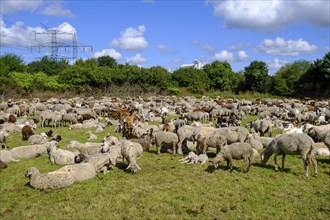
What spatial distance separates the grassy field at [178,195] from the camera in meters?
9.20

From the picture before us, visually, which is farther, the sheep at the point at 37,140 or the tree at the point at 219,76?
the tree at the point at 219,76

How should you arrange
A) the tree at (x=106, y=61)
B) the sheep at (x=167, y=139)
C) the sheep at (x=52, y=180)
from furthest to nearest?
the tree at (x=106, y=61) → the sheep at (x=167, y=139) → the sheep at (x=52, y=180)

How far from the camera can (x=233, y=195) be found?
34.1 ft

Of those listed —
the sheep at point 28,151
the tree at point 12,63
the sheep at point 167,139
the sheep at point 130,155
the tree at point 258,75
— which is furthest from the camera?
the tree at point 258,75

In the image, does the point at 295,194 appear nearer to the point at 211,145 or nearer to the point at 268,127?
the point at 211,145

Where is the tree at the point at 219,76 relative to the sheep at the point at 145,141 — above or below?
above

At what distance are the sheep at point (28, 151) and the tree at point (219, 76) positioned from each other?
2498 inches

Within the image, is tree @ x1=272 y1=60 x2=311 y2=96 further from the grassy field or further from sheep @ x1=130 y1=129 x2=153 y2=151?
the grassy field

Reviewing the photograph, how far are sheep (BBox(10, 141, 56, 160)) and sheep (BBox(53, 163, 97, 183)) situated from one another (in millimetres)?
4043

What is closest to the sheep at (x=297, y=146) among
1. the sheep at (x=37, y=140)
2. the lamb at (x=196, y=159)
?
the lamb at (x=196, y=159)

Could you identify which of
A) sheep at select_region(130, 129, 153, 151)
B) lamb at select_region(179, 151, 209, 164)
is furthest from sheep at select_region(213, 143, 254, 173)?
sheep at select_region(130, 129, 153, 151)

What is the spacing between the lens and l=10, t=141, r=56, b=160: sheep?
49.4ft

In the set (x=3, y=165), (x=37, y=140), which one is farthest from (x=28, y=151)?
(x=37, y=140)

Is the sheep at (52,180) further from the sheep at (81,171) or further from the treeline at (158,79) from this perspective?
the treeline at (158,79)
